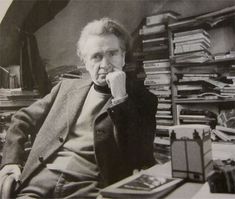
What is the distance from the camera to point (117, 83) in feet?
5.08

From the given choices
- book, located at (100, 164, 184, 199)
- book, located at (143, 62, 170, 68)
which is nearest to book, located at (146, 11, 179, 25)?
book, located at (143, 62, 170, 68)

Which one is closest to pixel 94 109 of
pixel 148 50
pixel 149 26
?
pixel 148 50

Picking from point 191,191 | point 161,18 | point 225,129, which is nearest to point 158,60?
point 161,18

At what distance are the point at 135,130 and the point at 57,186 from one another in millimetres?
473

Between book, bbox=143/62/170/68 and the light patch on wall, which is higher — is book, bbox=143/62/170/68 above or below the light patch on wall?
below

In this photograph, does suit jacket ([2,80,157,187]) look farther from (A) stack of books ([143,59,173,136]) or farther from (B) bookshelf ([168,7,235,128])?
(B) bookshelf ([168,7,235,128])

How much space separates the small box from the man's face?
534 millimetres

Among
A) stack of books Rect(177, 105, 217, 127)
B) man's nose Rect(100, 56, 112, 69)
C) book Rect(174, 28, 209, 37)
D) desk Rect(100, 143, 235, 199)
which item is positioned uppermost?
book Rect(174, 28, 209, 37)

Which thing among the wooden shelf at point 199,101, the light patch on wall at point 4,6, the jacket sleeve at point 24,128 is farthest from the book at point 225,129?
the light patch on wall at point 4,6

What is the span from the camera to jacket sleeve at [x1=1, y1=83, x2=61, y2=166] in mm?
1715

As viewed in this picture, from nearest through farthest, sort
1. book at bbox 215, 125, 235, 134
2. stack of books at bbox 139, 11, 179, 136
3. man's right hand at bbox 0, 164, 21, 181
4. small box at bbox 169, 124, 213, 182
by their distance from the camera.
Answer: small box at bbox 169, 124, 213, 182 < book at bbox 215, 125, 235, 134 < stack of books at bbox 139, 11, 179, 136 < man's right hand at bbox 0, 164, 21, 181

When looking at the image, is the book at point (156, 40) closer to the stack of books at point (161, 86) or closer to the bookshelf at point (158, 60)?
the bookshelf at point (158, 60)

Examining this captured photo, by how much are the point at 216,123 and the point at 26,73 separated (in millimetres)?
1094

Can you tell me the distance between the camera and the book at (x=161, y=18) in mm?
1597
